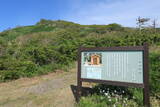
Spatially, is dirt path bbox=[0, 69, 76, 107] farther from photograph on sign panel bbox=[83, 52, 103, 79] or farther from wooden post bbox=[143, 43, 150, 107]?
wooden post bbox=[143, 43, 150, 107]

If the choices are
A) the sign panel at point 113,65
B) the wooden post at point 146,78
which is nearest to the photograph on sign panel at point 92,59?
the sign panel at point 113,65

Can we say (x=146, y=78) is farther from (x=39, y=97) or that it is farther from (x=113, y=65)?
(x=39, y=97)

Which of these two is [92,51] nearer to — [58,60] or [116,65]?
[116,65]

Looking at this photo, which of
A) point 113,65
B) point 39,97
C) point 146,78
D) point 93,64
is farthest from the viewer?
point 39,97

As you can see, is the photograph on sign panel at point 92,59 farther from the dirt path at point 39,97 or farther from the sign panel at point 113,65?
the dirt path at point 39,97

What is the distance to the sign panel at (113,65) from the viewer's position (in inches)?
147

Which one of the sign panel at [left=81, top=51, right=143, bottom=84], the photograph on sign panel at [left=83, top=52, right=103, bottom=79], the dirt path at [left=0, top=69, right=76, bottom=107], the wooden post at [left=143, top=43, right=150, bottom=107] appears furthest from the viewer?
the dirt path at [left=0, top=69, right=76, bottom=107]

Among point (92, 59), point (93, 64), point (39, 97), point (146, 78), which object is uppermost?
point (92, 59)

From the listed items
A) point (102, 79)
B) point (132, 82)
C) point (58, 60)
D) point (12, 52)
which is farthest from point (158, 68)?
point (12, 52)

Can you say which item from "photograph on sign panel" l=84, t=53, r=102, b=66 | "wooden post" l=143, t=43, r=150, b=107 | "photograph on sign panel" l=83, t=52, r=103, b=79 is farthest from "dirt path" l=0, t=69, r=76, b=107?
"wooden post" l=143, t=43, r=150, b=107

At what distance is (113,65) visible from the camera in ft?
13.3

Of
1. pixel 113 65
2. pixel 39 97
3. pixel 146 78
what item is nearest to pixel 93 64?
pixel 113 65

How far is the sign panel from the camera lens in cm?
374

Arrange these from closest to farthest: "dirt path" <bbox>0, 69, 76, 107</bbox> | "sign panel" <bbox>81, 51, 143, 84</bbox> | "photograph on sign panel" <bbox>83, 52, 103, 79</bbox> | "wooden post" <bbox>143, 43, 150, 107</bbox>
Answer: "wooden post" <bbox>143, 43, 150, 107</bbox> → "sign panel" <bbox>81, 51, 143, 84</bbox> → "photograph on sign panel" <bbox>83, 52, 103, 79</bbox> → "dirt path" <bbox>0, 69, 76, 107</bbox>
